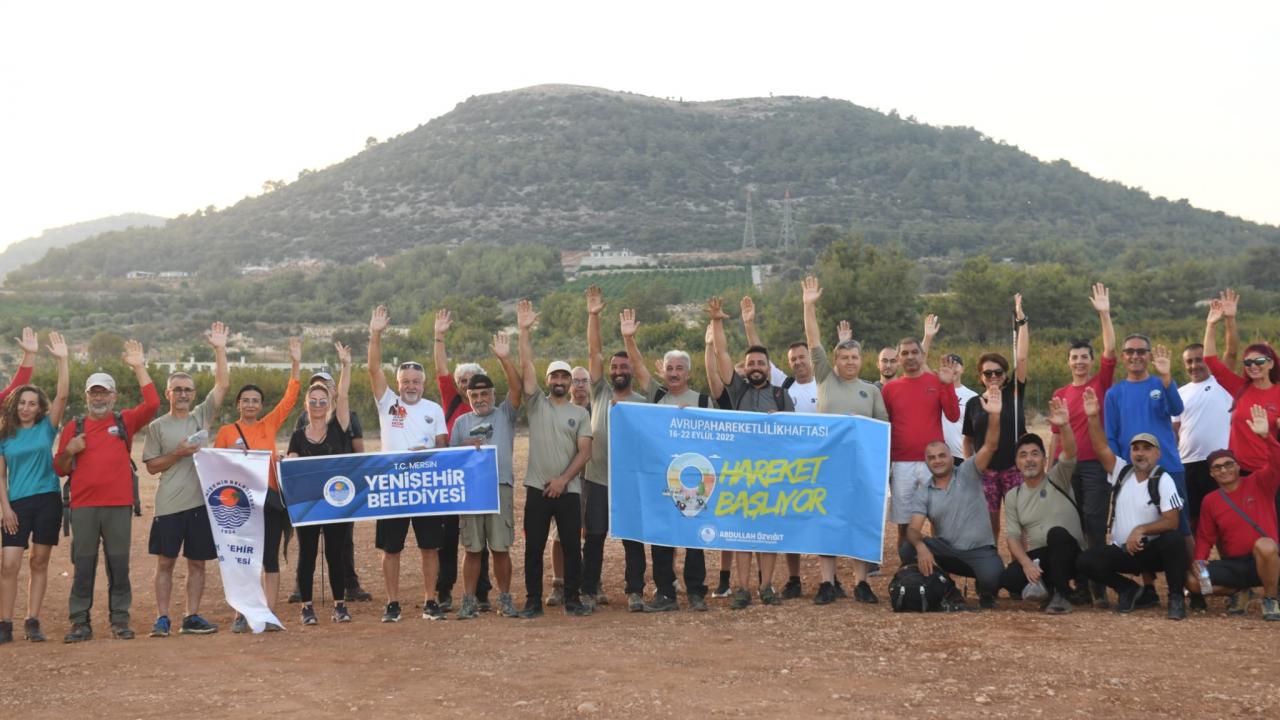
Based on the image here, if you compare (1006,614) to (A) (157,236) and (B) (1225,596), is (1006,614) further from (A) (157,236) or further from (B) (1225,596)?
(A) (157,236)

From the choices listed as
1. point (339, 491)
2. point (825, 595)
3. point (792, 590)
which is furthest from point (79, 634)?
point (825, 595)

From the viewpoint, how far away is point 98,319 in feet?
257

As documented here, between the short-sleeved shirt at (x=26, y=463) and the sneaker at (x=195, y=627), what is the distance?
137 cm

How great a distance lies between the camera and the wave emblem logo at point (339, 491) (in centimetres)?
992

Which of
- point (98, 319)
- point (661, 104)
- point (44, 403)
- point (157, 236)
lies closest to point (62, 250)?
point (157, 236)

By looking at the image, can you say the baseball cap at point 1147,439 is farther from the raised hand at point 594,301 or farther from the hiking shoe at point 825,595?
the raised hand at point 594,301

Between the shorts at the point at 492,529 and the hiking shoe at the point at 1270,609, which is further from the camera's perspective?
the shorts at the point at 492,529

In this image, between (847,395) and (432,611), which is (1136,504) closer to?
(847,395)

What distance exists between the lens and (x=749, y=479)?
1012 centimetres

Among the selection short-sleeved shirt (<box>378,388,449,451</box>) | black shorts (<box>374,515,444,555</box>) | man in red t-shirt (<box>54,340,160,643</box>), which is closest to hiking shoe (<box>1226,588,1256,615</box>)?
black shorts (<box>374,515,444,555</box>)

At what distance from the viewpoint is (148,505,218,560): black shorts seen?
31.4ft

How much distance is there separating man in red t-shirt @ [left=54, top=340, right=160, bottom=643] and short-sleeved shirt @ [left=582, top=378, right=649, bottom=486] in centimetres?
324

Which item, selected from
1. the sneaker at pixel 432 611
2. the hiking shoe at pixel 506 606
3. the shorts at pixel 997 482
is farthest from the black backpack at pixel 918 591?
the sneaker at pixel 432 611

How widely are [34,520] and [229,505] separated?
135 centimetres
